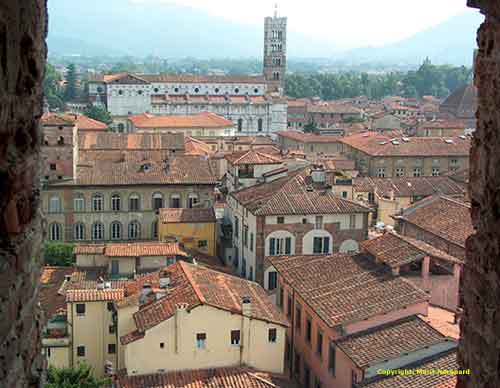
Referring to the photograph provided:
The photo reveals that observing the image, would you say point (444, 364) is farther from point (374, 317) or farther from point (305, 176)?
point (305, 176)

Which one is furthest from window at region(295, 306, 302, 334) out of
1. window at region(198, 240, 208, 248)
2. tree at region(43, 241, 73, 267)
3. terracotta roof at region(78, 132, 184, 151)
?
terracotta roof at region(78, 132, 184, 151)

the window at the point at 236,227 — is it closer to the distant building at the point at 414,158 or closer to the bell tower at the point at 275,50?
the distant building at the point at 414,158

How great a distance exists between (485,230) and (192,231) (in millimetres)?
29755

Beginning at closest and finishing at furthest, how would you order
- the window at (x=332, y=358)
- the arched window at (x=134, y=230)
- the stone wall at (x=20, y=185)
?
the stone wall at (x=20, y=185), the window at (x=332, y=358), the arched window at (x=134, y=230)

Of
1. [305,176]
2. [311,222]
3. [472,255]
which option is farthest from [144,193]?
[472,255]

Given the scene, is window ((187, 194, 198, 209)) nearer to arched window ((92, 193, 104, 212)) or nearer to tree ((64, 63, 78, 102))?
arched window ((92, 193, 104, 212))

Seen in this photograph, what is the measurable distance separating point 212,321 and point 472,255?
1520 cm

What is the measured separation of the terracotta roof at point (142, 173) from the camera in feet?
131

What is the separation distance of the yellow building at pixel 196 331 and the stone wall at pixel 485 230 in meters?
14.7

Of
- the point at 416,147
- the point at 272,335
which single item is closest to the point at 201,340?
the point at 272,335

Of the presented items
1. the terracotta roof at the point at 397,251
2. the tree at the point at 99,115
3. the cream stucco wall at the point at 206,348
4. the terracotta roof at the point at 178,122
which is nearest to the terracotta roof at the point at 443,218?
the terracotta roof at the point at 397,251

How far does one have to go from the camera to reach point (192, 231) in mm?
34156

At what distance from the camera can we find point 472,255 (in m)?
4.94

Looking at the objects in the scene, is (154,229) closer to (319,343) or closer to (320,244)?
(320,244)
